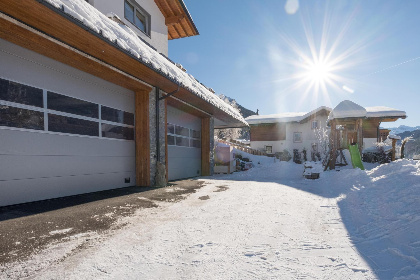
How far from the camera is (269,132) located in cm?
2391

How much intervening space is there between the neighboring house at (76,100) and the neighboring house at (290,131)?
17.5m

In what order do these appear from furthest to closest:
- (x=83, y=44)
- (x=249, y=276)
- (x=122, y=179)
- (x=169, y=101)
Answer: (x=169, y=101), (x=122, y=179), (x=83, y=44), (x=249, y=276)

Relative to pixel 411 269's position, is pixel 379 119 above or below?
above

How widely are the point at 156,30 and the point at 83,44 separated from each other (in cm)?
645

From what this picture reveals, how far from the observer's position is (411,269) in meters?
1.73

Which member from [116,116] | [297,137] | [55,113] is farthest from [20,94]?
[297,137]

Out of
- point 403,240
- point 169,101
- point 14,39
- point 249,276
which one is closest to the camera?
point 249,276

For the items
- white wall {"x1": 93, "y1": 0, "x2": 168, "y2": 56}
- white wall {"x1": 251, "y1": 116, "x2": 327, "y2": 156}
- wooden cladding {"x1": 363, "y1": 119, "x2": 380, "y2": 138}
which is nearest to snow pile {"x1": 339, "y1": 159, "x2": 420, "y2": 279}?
white wall {"x1": 93, "y1": 0, "x2": 168, "y2": 56}

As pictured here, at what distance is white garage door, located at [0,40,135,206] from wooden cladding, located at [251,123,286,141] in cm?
1977

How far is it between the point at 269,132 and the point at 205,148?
14.6 meters

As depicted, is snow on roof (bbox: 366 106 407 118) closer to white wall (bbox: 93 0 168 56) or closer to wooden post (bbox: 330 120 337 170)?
wooden post (bbox: 330 120 337 170)

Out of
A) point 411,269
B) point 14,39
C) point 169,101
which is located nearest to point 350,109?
point 169,101

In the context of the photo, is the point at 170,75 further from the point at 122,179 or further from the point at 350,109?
the point at 350,109

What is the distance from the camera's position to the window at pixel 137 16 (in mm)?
7973
